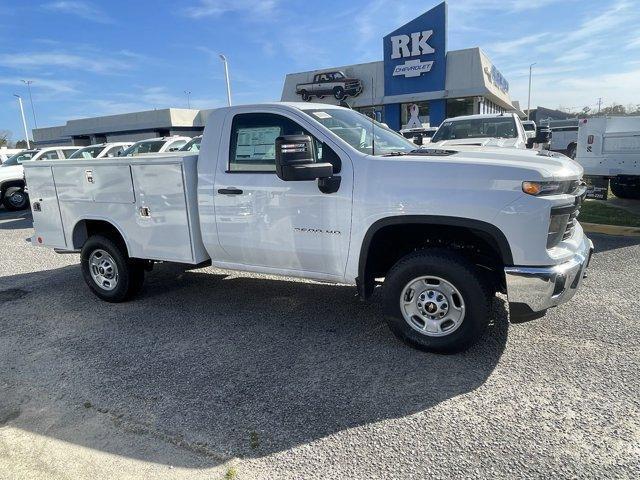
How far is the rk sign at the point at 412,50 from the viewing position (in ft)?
85.2

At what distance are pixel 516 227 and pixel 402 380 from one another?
1.37 m

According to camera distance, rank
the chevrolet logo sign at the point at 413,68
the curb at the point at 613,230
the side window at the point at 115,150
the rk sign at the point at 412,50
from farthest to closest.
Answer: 1. the chevrolet logo sign at the point at 413,68
2. the rk sign at the point at 412,50
3. the side window at the point at 115,150
4. the curb at the point at 613,230

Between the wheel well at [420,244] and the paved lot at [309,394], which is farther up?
the wheel well at [420,244]

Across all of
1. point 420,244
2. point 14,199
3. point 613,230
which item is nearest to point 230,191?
point 420,244

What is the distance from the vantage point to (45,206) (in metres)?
5.80

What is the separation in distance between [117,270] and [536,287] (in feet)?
14.2

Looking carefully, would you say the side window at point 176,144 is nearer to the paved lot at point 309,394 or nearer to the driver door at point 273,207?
the paved lot at point 309,394

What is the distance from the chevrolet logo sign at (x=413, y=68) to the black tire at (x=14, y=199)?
64.6 ft

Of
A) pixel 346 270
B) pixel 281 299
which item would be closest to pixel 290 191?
pixel 346 270

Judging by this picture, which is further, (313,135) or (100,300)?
(100,300)

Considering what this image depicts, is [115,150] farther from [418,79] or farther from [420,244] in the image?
[418,79]

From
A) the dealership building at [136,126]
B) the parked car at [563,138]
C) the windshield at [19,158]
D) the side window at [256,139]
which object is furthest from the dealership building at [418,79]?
the side window at [256,139]

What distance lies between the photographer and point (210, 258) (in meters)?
4.91

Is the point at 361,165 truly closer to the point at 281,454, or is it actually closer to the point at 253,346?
the point at 253,346
